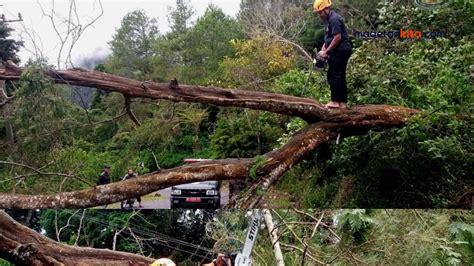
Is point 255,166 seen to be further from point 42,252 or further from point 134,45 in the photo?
point 42,252

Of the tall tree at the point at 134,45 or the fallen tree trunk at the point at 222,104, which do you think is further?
the tall tree at the point at 134,45

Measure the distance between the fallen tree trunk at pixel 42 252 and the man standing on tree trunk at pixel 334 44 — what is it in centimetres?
138

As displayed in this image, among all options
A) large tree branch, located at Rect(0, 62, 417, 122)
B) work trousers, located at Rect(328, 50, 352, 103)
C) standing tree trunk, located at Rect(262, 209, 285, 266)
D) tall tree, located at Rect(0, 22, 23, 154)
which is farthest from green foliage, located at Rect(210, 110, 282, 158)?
tall tree, located at Rect(0, 22, 23, 154)

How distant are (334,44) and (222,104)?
68 cm

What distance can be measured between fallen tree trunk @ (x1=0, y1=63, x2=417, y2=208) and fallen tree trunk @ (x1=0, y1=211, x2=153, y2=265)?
131 millimetres

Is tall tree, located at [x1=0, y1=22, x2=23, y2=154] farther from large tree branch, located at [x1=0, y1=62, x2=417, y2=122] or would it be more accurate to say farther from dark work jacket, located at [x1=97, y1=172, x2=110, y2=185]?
dark work jacket, located at [x1=97, y1=172, x2=110, y2=185]

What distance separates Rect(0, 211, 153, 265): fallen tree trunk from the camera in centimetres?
305

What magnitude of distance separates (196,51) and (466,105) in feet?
4.83

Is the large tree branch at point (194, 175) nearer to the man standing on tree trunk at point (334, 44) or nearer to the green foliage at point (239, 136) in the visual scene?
the green foliage at point (239, 136)

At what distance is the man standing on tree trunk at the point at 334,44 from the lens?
10.7ft

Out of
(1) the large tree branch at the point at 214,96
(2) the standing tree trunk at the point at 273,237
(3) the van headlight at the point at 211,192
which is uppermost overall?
(1) the large tree branch at the point at 214,96

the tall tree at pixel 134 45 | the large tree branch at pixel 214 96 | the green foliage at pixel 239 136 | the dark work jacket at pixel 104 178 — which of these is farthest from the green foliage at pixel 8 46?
the green foliage at pixel 239 136

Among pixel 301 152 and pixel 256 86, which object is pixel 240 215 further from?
pixel 256 86

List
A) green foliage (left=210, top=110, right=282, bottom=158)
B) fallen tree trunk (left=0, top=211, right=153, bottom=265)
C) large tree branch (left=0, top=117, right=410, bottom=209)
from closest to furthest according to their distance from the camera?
fallen tree trunk (left=0, top=211, right=153, bottom=265), large tree branch (left=0, top=117, right=410, bottom=209), green foliage (left=210, top=110, right=282, bottom=158)
